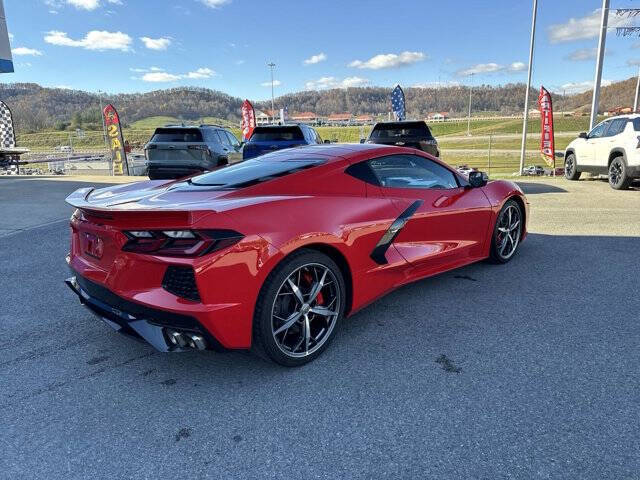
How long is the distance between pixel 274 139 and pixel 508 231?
283 inches

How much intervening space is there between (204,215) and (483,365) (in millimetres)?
1940

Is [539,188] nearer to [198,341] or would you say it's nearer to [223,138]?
[223,138]

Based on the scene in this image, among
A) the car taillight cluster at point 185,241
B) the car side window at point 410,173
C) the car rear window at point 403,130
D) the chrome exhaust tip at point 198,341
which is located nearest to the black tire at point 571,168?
the car rear window at point 403,130

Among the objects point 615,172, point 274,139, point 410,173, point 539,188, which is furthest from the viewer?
point 539,188

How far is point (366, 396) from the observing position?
2.55 m

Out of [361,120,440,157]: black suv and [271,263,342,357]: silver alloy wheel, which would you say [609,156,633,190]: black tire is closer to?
[361,120,440,157]: black suv

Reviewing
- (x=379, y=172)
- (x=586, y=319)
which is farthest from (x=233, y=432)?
(x=586, y=319)

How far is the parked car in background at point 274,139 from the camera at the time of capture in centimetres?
1072

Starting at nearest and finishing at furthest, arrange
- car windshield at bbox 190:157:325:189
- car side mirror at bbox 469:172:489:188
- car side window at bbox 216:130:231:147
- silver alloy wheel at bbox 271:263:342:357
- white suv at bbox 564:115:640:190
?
silver alloy wheel at bbox 271:263:342:357 → car windshield at bbox 190:157:325:189 → car side mirror at bbox 469:172:489:188 → white suv at bbox 564:115:640:190 → car side window at bbox 216:130:231:147

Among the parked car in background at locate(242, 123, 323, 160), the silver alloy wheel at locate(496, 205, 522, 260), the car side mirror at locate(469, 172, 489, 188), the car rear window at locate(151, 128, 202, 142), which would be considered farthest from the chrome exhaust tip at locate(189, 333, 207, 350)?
the car rear window at locate(151, 128, 202, 142)

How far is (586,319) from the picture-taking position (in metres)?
3.51

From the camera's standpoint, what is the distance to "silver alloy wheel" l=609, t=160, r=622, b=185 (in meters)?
10.3

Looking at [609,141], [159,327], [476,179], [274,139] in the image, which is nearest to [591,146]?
[609,141]

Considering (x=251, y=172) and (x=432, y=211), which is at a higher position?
(x=251, y=172)
